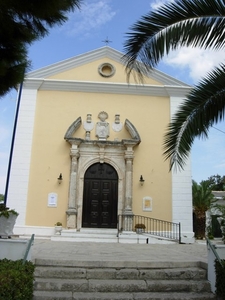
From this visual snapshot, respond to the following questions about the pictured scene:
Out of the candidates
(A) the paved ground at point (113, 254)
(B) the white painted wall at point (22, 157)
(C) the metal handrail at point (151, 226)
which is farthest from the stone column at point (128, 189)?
(B) the white painted wall at point (22, 157)

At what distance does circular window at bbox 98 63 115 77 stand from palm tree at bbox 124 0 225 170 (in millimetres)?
9311

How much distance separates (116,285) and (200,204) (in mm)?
12048

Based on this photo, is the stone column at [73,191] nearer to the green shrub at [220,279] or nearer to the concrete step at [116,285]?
the concrete step at [116,285]

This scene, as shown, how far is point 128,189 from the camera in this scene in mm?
12781

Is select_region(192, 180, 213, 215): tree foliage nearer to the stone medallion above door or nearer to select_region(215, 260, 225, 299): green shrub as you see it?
the stone medallion above door

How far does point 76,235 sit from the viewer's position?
1158 cm

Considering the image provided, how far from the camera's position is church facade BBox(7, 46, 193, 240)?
41.8 ft

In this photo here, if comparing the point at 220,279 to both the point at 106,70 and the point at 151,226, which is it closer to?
the point at 151,226

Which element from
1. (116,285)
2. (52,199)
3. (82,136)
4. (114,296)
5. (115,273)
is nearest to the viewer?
(114,296)

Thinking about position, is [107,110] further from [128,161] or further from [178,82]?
[178,82]

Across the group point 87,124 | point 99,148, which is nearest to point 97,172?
point 99,148

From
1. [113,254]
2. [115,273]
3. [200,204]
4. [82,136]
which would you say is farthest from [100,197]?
[115,273]

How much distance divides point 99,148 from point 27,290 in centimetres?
Result: 943

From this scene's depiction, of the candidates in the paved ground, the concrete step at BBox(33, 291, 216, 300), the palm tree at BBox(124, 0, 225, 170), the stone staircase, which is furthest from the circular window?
the concrete step at BBox(33, 291, 216, 300)
